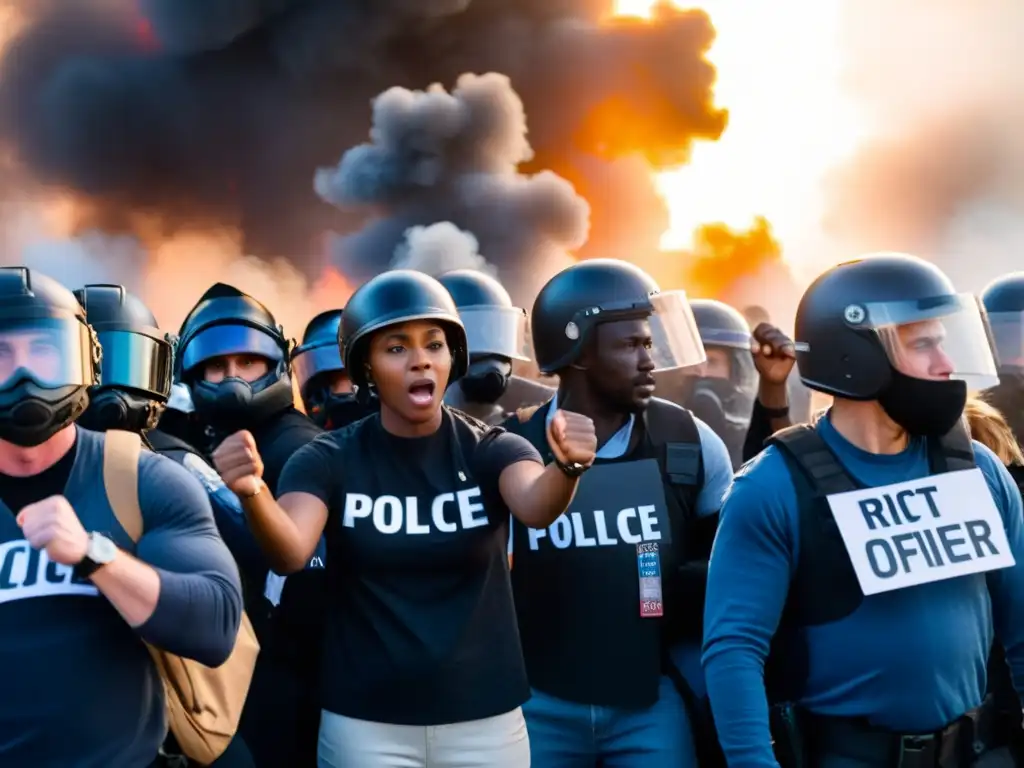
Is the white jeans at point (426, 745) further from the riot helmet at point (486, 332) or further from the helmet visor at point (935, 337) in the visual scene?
the riot helmet at point (486, 332)

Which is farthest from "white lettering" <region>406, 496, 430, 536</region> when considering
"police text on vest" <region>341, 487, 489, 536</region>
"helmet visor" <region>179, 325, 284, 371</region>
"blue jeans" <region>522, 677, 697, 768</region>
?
"helmet visor" <region>179, 325, 284, 371</region>

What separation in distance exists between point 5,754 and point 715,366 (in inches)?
208

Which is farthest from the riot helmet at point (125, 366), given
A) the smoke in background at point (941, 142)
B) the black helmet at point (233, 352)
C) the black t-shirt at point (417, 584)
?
the smoke in background at point (941, 142)

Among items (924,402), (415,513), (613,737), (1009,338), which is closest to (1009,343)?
(1009,338)

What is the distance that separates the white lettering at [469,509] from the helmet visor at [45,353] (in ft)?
3.08

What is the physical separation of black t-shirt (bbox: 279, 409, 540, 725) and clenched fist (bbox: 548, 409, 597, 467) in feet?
1.24

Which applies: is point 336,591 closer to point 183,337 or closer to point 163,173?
point 183,337

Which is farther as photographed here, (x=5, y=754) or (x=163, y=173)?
(x=163, y=173)

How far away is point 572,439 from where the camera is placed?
2369 millimetres

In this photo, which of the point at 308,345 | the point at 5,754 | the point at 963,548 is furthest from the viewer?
the point at 308,345

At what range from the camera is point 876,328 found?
8.26 ft

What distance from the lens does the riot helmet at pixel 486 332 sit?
4.71 m

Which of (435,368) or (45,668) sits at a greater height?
(435,368)

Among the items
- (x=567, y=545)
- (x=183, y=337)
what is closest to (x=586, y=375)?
(x=567, y=545)
